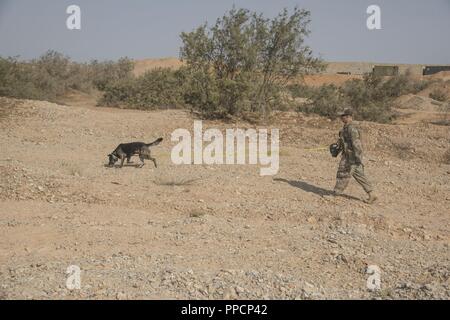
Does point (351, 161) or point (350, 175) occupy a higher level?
point (351, 161)

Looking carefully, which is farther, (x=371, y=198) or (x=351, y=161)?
(x=351, y=161)

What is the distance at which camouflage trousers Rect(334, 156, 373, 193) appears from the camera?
7.10m

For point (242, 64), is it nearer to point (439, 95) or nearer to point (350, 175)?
point (350, 175)

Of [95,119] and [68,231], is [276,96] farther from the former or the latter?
[68,231]

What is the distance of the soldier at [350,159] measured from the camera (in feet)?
23.3

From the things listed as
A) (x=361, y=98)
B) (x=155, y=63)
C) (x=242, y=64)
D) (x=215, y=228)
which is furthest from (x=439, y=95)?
(x=155, y=63)

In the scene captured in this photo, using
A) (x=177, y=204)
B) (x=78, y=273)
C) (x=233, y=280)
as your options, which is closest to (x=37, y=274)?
(x=78, y=273)

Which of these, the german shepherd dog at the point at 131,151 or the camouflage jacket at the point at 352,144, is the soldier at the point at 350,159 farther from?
the german shepherd dog at the point at 131,151

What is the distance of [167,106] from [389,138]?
32.3 feet

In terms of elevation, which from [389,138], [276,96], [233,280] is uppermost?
[276,96]

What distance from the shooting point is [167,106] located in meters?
19.0

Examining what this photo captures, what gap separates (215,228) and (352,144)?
278 cm

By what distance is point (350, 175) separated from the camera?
7164 mm

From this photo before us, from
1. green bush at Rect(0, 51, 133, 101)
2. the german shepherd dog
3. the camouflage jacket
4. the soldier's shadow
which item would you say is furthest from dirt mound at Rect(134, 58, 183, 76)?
the camouflage jacket
